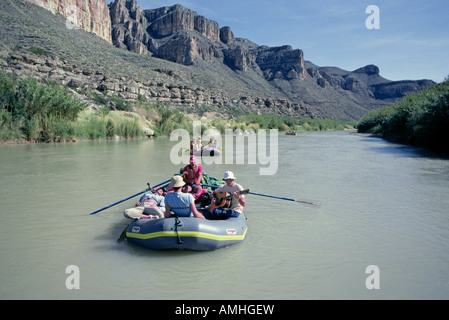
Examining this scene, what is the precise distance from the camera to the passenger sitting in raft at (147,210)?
6.42 meters

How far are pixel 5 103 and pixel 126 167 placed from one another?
1292 centimetres

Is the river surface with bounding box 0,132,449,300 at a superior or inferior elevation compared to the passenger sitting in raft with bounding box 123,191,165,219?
inferior

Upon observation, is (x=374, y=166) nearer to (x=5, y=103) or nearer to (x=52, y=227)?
(x=52, y=227)

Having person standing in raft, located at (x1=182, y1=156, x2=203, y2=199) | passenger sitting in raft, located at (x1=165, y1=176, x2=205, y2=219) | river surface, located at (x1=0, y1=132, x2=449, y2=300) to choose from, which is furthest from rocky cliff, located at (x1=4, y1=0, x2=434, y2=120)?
passenger sitting in raft, located at (x1=165, y1=176, x2=205, y2=219)

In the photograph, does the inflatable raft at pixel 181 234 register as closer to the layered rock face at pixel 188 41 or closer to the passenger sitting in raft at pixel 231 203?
the passenger sitting in raft at pixel 231 203

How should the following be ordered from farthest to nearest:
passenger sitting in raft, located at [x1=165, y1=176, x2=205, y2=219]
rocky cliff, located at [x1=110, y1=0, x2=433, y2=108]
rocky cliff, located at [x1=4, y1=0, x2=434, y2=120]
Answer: rocky cliff, located at [x1=110, y1=0, x2=433, y2=108]
rocky cliff, located at [x1=4, y1=0, x2=434, y2=120]
passenger sitting in raft, located at [x1=165, y1=176, x2=205, y2=219]

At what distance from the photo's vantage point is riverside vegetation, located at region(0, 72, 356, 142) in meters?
22.9

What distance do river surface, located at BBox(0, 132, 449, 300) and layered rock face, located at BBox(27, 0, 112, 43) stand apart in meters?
71.3

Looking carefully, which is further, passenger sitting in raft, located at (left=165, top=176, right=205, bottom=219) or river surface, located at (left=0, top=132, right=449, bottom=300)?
passenger sitting in raft, located at (left=165, top=176, right=205, bottom=219)

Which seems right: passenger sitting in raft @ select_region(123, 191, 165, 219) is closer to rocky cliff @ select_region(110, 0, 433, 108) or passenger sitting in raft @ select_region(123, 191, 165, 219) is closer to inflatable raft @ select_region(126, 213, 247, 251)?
inflatable raft @ select_region(126, 213, 247, 251)

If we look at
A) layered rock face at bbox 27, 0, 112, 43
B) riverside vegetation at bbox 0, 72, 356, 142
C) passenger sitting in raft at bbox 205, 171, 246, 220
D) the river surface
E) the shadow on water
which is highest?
layered rock face at bbox 27, 0, 112, 43

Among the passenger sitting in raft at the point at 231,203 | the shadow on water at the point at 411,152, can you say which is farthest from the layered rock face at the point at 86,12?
the passenger sitting in raft at the point at 231,203

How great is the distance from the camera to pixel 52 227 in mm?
7027
